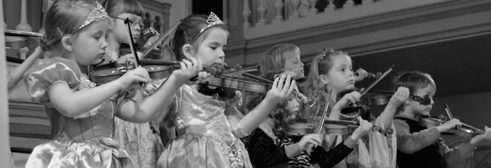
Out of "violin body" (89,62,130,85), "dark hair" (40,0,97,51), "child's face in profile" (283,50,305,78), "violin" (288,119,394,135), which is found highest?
Result: "dark hair" (40,0,97,51)

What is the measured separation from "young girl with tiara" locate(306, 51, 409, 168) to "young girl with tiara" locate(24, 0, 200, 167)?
4.85ft

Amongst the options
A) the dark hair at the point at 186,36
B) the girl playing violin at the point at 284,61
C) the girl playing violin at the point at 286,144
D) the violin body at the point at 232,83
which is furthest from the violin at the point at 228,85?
the girl playing violin at the point at 284,61

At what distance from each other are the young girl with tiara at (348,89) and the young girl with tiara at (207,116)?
0.90m

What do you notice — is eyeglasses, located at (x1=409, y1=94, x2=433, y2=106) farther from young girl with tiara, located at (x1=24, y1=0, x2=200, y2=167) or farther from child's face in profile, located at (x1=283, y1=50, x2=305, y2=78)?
young girl with tiara, located at (x1=24, y1=0, x2=200, y2=167)

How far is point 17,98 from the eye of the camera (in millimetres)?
3668

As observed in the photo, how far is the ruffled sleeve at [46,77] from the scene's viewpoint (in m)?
1.67

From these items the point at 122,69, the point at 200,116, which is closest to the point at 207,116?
the point at 200,116

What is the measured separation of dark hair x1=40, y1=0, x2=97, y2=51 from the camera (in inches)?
69.5

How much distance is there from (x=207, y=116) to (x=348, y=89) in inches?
44.7

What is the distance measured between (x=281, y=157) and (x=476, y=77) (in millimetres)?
3616

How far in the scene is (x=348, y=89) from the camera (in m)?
3.18

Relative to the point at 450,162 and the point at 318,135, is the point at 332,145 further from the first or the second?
the point at 450,162

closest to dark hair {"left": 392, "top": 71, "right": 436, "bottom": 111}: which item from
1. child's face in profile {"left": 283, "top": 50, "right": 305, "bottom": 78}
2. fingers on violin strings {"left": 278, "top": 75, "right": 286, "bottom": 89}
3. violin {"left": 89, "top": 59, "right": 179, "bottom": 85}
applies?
child's face in profile {"left": 283, "top": 50, "right": 305, "bottom": 78}

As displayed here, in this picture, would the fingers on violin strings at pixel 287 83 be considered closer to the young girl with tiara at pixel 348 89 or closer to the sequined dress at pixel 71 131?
the sequined dress at pixel 71 131
